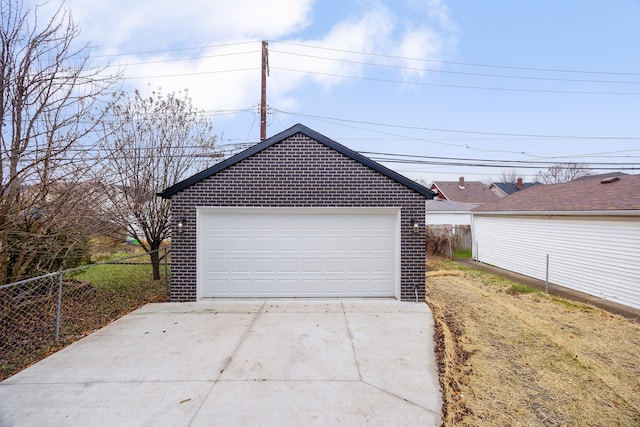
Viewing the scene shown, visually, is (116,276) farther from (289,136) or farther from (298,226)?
(289,136)

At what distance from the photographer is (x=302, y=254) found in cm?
724

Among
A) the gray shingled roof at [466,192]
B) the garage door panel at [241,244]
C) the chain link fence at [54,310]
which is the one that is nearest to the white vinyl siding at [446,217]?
the gray shingled roof at [466,192]

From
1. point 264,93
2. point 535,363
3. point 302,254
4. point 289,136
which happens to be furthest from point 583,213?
point 264,93

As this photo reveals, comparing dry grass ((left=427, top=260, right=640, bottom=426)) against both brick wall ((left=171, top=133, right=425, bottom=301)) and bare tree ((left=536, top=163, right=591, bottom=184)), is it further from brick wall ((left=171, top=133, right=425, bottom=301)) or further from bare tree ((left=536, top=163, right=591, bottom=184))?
bare tree ((left=536, top=163, right=591, bottom=184))

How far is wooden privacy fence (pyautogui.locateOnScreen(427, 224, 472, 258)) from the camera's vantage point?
1599 cm

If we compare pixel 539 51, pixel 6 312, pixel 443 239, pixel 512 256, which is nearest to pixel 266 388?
pixel 6 312

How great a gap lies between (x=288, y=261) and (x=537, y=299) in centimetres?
644

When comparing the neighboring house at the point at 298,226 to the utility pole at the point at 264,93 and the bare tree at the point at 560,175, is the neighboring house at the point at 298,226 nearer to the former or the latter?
the utility pole at the point at 264,93

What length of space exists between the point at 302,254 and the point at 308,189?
1514 mm

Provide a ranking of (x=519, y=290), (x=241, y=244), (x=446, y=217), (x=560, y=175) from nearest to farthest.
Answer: (x=241, y=244) → (x=519, y=290) → (x=446, y=217) → (x=560, y=175)

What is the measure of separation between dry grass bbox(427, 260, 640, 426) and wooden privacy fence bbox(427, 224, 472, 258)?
8.42 meters

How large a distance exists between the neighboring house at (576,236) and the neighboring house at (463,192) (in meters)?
17.7

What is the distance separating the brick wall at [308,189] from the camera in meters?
6.98

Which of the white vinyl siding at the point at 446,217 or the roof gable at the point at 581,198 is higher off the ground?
the roof gable at the point at 581,198
